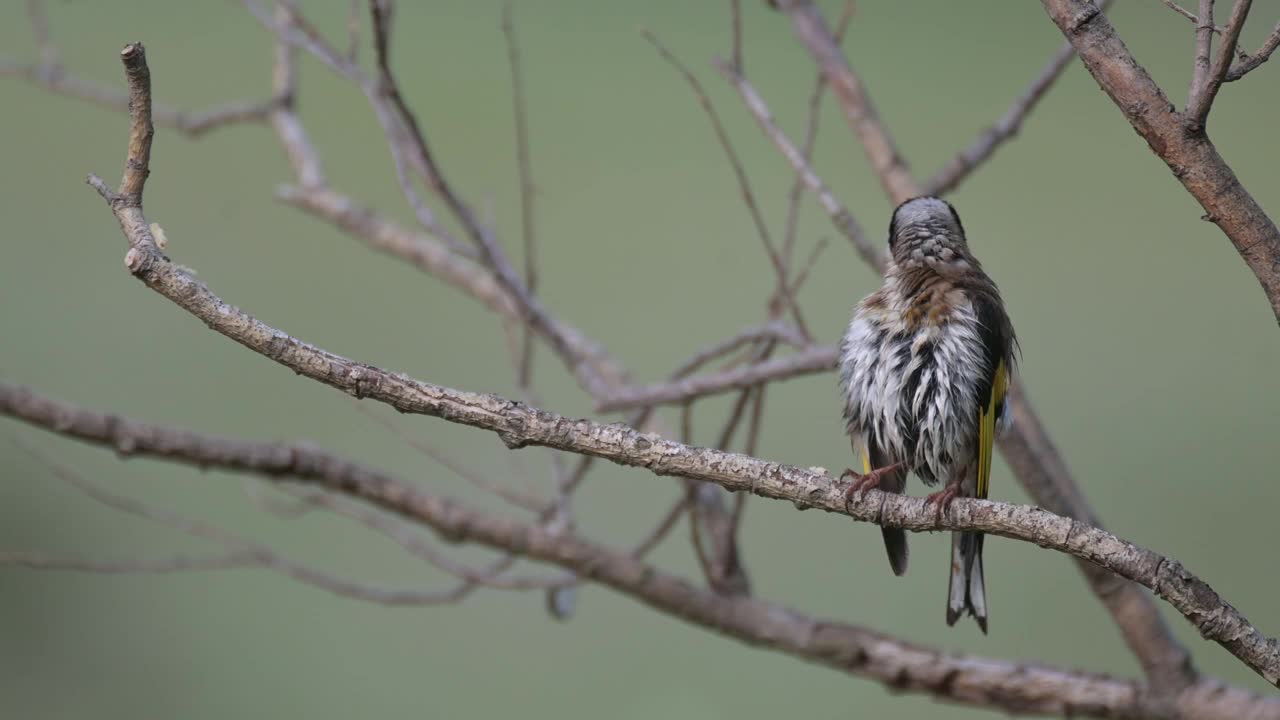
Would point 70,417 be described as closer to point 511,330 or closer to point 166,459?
point 166,459

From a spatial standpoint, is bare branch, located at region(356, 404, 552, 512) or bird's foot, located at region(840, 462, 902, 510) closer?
bird's foot, located at region(840, 462, 902, 510)

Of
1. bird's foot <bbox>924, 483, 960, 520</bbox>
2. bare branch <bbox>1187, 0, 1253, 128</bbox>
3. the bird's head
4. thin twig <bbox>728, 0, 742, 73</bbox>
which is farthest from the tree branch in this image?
thin twig <bbox>728, 0, 742, 73</bbox>

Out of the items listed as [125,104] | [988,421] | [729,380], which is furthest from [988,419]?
[125,104]

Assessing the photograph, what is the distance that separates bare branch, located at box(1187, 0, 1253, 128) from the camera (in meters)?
1.03

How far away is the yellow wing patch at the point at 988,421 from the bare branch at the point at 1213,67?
0.53 m

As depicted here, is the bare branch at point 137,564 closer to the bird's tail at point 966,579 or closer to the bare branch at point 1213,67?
the bird's tail at point 966,579

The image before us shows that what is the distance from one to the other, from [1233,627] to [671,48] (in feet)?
8.59

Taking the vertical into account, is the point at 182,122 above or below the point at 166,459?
above

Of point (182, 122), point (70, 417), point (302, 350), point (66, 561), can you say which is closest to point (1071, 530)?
point (302, 350)

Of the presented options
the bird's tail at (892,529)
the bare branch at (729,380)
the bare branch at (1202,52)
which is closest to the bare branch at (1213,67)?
the bare branch at (1202,52)

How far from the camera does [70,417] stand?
1958 mm

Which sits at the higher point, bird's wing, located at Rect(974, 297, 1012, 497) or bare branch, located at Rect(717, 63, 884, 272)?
bare branch, located at Rect(717, 63, 884, 272)

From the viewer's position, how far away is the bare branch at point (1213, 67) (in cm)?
103

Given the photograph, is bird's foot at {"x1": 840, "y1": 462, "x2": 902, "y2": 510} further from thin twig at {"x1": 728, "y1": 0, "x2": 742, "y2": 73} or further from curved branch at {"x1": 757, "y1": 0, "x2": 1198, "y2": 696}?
thin twig at {"x1": 728, "y1": 0, "x2": 742, "y2": 73}
